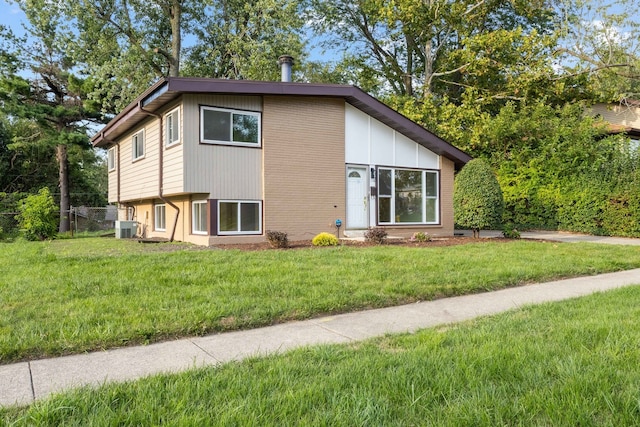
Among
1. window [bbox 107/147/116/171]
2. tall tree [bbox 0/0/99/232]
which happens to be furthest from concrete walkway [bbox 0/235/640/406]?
tall tree [bbox 0/0/99/232]

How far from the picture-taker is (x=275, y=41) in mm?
22922

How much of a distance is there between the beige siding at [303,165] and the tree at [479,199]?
11.5ft

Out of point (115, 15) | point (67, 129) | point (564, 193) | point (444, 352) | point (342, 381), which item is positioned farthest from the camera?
point (67, 129)

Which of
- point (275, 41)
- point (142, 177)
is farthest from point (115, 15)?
point (142, 177)

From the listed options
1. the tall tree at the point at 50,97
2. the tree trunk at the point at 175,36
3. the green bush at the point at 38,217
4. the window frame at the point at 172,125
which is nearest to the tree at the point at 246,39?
the tree trunk at the point at 175,36

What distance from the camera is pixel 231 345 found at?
12.6 feet

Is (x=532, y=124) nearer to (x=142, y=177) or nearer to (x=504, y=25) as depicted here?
(x=504, y=25)

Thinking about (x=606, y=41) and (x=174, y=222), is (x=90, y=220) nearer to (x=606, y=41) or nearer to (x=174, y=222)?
(x=174, y=222)

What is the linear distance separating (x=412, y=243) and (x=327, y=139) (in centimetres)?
404

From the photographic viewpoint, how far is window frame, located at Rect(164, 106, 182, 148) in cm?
1147

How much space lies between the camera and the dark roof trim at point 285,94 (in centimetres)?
1091

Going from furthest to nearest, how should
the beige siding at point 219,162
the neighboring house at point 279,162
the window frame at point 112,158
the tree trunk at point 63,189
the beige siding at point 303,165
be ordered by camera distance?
the tree trunk at point 63,189 < the window frame at point 112,158 < the beige siding at point 303,165 < the neighboring house at point 279,162 < the beige siding at point 219,162

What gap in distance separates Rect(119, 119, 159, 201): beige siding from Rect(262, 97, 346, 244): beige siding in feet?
12.2

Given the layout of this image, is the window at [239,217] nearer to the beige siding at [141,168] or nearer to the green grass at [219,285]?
the beige siding at [141,168]
